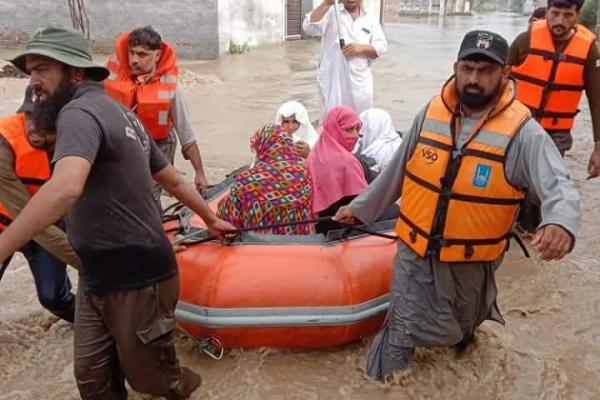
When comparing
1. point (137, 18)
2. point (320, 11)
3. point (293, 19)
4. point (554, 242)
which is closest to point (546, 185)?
point (554, 242)

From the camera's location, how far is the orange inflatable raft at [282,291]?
2963 mm

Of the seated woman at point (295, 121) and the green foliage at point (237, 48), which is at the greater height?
the seated woman at point (295, 121)

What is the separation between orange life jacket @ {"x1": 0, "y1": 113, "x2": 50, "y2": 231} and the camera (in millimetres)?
2704

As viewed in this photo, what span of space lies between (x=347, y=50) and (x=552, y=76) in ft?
5.12

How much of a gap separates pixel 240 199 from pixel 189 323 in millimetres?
621

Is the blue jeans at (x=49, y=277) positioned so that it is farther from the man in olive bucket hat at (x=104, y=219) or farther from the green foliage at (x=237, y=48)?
the green foliage at (x=237, y=48)

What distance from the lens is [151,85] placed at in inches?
152

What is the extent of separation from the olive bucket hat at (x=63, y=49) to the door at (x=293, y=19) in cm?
1551

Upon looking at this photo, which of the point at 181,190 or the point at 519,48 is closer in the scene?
the point at 181,190

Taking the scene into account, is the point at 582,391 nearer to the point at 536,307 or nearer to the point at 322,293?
the point at 536,307

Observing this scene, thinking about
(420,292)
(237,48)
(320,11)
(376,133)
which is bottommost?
(237,48)

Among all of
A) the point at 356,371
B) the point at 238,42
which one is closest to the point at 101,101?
the point at 356,371

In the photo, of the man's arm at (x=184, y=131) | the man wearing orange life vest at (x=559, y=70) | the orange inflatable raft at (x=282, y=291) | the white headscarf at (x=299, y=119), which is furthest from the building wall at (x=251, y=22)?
the orange inflatable raft at (x=282, y=291)

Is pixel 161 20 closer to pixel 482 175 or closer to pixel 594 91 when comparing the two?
pixel 594 91
